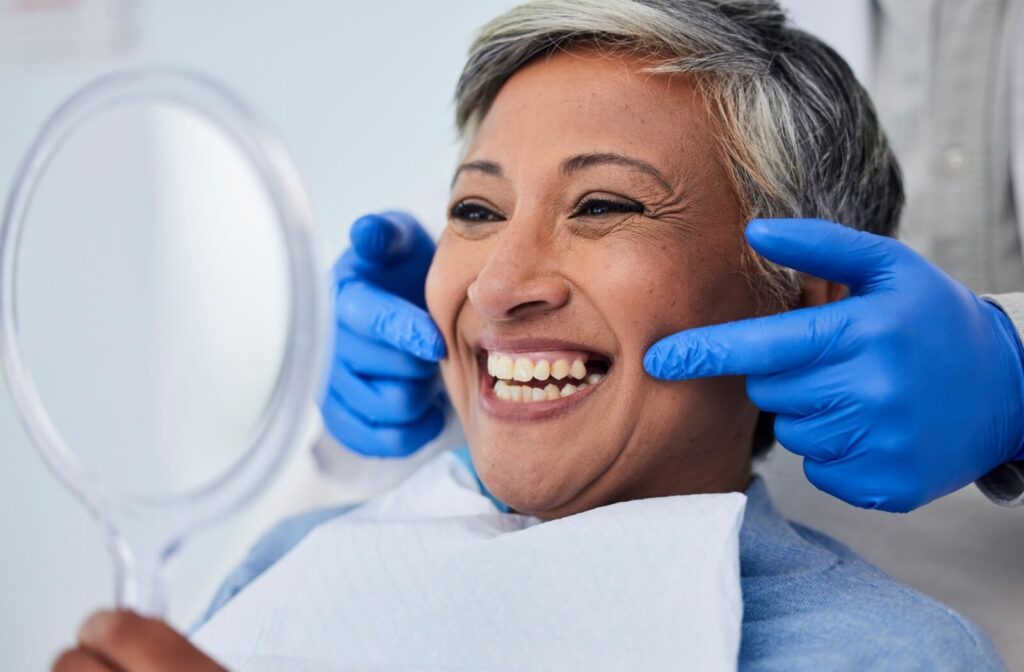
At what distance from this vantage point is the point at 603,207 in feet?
4.37

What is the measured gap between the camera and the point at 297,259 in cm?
94

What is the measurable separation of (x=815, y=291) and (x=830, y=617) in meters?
0.48

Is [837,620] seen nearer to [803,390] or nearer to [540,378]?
[803,390]

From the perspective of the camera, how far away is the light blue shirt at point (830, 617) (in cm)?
112

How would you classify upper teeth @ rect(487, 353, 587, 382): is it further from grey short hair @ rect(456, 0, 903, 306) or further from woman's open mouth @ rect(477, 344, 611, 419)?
grey short hair @ rect(456, 0, 903, 306)

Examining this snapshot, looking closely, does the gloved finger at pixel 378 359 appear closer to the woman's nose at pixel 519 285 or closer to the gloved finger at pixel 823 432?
the woman's nose at pixel 519 285

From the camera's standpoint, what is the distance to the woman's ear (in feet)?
4.83

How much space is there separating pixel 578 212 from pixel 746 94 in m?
0.28

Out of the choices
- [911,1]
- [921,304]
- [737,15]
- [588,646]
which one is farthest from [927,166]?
[588,646]

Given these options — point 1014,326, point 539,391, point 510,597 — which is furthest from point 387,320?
point 1014,326

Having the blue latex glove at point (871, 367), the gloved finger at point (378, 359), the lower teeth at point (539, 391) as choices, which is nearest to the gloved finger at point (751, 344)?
the blue latex glove at point (871, 367)

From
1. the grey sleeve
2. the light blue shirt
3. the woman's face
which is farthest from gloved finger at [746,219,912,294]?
the light blue shirt

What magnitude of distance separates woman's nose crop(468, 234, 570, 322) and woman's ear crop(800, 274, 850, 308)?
14.8 inches

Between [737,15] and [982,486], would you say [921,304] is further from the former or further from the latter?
[737,15]
